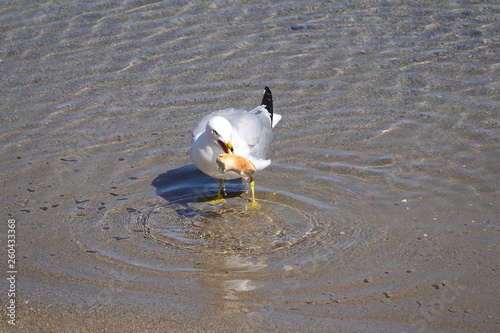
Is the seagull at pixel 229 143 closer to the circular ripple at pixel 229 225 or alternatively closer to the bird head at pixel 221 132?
the bird head at pixel 221 132

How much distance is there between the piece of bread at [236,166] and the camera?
234 inches

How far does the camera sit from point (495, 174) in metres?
6.46

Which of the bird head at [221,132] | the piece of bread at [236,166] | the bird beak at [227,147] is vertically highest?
the bird head at [221,132]

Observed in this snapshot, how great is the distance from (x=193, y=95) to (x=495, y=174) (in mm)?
3486

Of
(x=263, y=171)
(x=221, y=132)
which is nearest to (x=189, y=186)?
(x=263, y=171)

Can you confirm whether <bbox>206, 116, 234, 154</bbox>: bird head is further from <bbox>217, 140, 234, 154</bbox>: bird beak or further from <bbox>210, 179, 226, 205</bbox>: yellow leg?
<bbox>210, 179, 226, 205</bbox>: yellow leg

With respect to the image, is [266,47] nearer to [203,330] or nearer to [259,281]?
[259,281]

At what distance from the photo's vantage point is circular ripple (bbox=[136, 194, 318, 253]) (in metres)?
5.55

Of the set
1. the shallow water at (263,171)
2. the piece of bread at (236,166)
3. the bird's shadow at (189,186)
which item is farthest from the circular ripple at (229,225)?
the piece of bread at (236,166)

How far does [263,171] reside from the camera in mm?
6887

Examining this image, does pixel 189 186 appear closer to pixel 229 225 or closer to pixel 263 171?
pixel 263 171

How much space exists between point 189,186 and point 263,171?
2.36 ft

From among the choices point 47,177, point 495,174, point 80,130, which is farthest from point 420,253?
point 80,130

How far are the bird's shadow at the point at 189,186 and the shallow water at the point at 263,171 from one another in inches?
1.0
